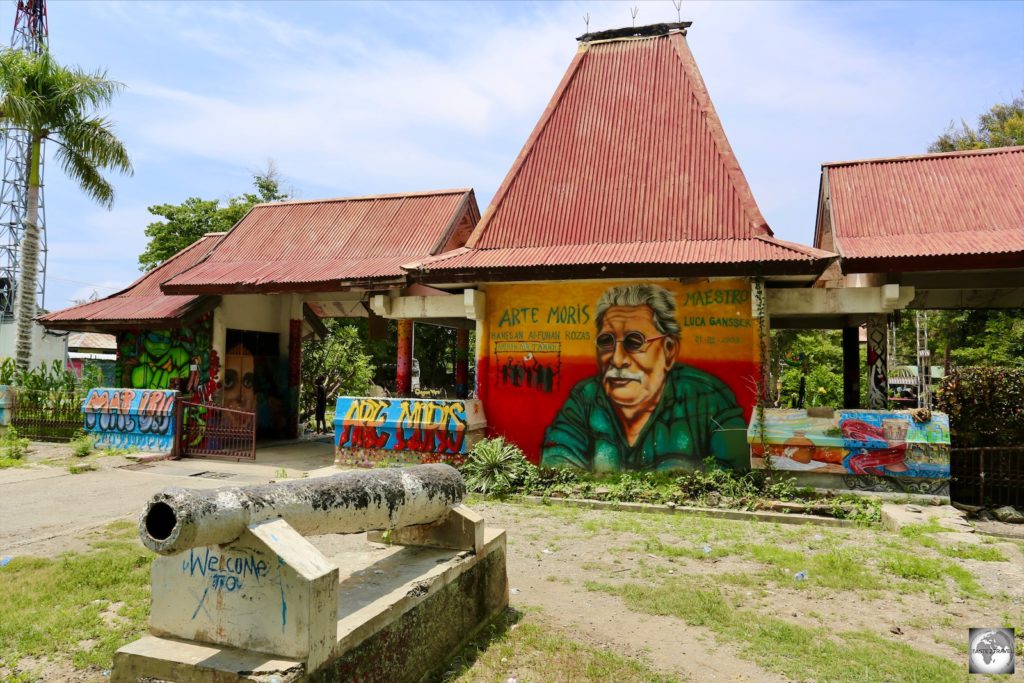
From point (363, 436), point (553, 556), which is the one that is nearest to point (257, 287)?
point (363, 436)

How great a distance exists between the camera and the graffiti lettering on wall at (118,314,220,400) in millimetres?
16594

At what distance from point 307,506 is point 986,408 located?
11.7m

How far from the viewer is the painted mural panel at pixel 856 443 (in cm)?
1005

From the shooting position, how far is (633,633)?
529 cm

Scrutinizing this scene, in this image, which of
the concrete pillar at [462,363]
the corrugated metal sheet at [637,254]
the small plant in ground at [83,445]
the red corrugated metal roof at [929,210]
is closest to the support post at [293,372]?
the concrete pillar at [462,363]

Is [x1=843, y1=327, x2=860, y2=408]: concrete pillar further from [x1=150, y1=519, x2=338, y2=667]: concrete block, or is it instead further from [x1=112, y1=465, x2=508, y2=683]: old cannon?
[x1=150, y1=519, x2=338, y2=667]: concrete block

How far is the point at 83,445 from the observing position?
14617 millimetres

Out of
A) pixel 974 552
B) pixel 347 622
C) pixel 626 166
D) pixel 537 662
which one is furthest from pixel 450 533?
pixel 626 166

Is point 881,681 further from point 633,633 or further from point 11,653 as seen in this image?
point 11,653

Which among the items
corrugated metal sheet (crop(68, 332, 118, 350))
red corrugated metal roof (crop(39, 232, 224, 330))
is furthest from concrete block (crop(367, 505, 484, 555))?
corrugated metal sheet (crop(68, 332, 118, 350))

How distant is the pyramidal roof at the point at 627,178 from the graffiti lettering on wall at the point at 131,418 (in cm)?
730

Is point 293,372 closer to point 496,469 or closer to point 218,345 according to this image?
point 218,345

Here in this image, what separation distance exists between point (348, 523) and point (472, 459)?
7.90 metres

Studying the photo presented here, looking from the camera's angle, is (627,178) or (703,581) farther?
(627,178)
